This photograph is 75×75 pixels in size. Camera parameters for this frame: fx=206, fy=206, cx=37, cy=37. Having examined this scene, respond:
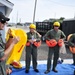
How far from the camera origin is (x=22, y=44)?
708 cm

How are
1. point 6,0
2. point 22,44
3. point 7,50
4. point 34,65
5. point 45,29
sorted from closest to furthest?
point 7,50
point 22,44
point 34,65
point 6,0
point 45,29

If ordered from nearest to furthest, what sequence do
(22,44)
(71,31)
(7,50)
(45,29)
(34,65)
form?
(7,50) → (22,44) → (34,65) → (71,31) → (45,29)

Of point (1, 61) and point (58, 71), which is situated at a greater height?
point (1, 61)

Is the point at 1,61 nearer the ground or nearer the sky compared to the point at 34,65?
nearer the sky

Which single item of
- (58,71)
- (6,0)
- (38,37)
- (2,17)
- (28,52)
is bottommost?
(58,71)

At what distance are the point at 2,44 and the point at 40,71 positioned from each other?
5.30 meters

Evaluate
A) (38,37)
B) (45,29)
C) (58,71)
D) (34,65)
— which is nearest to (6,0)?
(38,37)

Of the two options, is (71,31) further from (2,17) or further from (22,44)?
(2,17)

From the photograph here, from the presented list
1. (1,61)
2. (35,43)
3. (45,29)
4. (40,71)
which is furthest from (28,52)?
(45,29)

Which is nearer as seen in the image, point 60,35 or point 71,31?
point 60,35

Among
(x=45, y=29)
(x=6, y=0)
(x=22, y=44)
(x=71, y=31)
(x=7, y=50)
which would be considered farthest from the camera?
(x=45, y=29)

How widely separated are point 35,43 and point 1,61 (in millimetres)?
4663

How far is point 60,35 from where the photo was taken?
24.3 ft

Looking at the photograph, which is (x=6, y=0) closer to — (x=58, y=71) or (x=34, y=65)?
(x=34, y=65)
